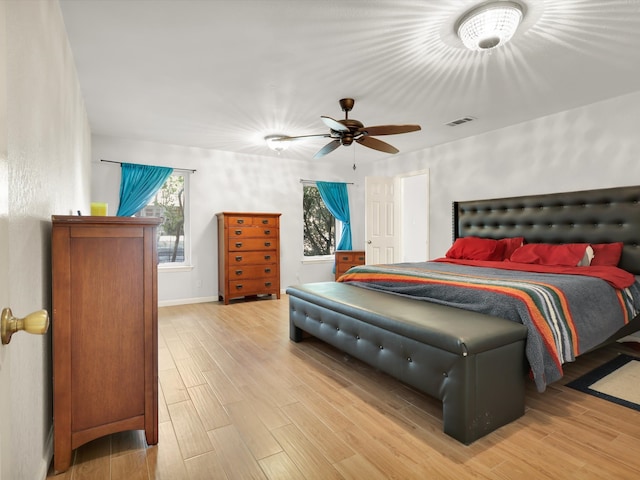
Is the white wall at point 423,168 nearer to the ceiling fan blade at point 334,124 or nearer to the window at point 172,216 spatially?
the window at point 172,216

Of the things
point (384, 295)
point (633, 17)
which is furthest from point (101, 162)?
point (633, 17)

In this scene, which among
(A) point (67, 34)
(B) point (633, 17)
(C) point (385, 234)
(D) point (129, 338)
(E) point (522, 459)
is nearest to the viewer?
(E) point (522, 459)

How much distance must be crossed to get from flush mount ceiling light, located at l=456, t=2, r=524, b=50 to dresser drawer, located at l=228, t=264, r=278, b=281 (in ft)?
13.3

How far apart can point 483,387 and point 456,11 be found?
2.18 meters

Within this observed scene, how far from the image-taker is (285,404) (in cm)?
218

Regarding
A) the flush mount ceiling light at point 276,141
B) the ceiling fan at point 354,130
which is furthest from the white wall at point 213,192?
the ceiling fan at point 354,130

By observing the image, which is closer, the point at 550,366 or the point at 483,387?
the point at 483,387

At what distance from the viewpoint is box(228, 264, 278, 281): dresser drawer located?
5.16m

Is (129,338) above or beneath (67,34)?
beneath

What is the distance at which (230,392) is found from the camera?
235 centimetres

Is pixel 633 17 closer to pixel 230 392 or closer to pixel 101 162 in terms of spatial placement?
pixel 230 392

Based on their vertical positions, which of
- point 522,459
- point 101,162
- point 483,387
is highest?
point 101,162

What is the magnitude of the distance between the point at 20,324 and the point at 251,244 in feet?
15.2

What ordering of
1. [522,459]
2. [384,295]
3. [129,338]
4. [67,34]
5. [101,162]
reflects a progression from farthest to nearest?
[101,162], [384,295], [67,34], [129,338], [522,459]
